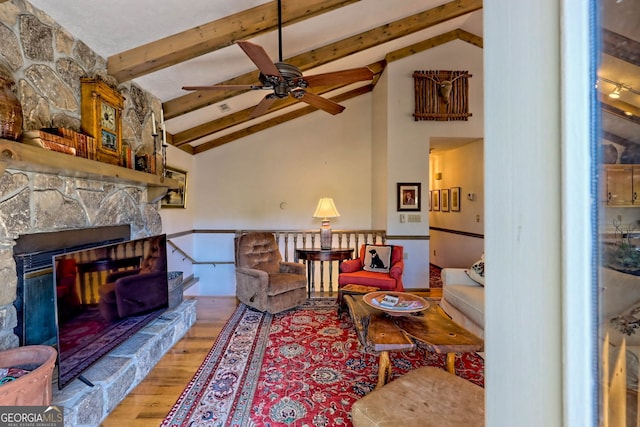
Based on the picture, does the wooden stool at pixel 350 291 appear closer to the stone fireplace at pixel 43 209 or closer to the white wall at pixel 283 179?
the white wall at pixel 283 179

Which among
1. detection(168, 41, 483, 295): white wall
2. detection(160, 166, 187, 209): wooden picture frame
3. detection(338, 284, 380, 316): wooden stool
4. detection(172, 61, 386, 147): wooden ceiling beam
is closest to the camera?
detection(338, 284, 380, 316): wooden stool

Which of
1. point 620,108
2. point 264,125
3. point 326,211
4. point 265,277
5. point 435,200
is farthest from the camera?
point 435,200

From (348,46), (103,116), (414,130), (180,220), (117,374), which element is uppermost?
(348,46)

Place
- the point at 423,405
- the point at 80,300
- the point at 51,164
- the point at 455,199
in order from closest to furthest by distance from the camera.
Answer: the point at 423,405, the point at 51,164, the point at 80,300, the point at 455,199

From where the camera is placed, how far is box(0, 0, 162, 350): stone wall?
5.60 feet

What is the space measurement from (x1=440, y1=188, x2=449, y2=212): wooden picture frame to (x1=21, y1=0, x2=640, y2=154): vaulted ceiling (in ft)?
9.51

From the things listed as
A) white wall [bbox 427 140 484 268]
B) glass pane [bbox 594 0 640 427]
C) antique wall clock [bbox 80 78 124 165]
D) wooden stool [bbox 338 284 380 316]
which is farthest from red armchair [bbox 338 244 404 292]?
glass pane [bbox 594 0 640 427]

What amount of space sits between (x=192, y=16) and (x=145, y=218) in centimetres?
203

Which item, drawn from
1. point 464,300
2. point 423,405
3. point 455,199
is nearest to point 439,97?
point 455,199

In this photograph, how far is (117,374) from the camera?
206cm

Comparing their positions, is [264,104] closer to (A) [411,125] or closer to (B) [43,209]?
(B) [43,209]

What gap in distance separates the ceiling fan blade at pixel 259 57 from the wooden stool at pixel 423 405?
2.05m

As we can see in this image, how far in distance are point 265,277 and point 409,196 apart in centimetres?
261

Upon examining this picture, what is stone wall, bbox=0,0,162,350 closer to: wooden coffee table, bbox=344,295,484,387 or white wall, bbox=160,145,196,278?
white wall, bbox=160,145,196,278
